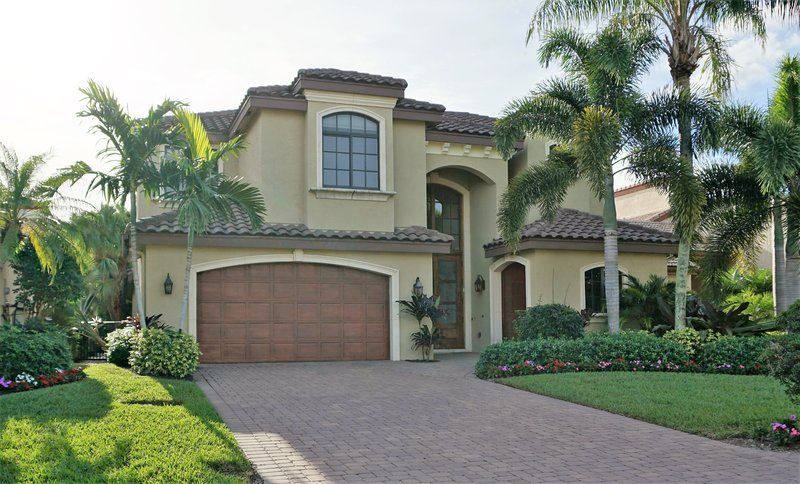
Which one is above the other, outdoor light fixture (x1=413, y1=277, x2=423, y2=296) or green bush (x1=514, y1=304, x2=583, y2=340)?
outdoor light fixture (x1=413, y1=277, x2=423, y2=296)

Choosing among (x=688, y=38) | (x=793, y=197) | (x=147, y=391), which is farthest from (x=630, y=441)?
(x=688, y=38)

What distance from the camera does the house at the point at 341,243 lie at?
16750mm

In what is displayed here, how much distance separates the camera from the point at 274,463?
7.21 meters

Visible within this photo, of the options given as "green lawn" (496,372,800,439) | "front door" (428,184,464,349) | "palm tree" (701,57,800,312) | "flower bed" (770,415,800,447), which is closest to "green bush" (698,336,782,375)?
"green lawn" (496,372,800,439)

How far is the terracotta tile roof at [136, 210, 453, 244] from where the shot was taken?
16078mm

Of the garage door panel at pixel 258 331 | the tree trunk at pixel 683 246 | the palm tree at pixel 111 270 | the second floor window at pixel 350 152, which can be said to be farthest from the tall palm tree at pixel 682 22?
the palm tree at pixel 111 270

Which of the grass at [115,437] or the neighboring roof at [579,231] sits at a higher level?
the neighboring roof at [579,231]

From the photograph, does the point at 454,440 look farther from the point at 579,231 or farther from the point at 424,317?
the point at 579,231

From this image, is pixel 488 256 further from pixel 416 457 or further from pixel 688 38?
pixel 416 457

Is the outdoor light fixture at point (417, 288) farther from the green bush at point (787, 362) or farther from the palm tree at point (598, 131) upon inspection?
the green bush at point (787, 362)

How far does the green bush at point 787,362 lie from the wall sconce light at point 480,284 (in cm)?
1282

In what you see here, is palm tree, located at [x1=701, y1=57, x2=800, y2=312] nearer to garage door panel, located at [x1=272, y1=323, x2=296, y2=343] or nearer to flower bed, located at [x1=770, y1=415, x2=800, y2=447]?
flower bed, located at [x1=770, y1=415, x2=800, y2=447]

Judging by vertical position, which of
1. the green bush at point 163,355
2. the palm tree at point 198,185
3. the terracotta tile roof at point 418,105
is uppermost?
the terracotta tile roof at point 418,105

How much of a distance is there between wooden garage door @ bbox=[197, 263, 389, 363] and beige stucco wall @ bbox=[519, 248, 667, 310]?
12.6ft
